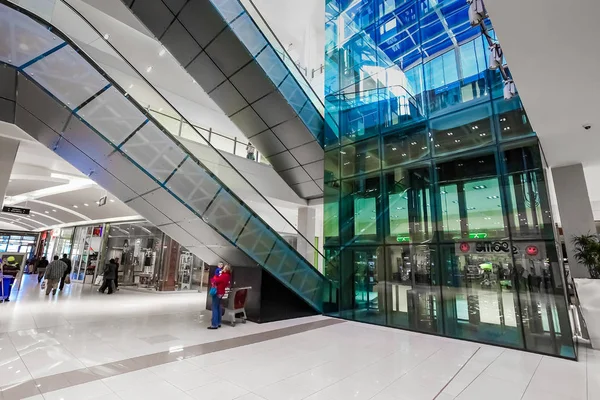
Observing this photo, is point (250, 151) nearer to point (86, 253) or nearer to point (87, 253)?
point (87, 253)

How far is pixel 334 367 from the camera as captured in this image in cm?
430

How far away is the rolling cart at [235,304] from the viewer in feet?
23.0

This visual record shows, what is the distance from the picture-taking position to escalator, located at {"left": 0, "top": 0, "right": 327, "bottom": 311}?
4.61m

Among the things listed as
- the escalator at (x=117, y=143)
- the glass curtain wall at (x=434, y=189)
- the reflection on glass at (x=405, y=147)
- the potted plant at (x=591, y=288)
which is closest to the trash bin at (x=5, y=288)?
the escalator at (x=117, y=143)

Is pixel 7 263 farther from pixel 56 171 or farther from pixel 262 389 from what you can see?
pixel 262 389

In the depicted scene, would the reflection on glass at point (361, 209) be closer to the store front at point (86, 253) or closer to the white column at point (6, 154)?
the white column at point (6, 154)

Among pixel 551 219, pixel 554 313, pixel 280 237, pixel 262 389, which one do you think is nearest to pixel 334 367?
pixel 262 389

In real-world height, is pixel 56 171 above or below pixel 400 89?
below

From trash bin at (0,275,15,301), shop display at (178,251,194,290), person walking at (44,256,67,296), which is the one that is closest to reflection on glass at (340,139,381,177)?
shop display at (178,251,194,290)

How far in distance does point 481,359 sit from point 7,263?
14.7 metres

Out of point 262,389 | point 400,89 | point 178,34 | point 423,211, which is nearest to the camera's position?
point 262,389

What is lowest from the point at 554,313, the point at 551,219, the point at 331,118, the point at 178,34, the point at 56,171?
the point at 554,313

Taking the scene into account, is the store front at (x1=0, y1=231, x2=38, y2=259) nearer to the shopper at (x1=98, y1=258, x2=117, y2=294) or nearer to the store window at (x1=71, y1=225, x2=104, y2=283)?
the store window at (x1=71, y1=225, x2=104, y2=283)

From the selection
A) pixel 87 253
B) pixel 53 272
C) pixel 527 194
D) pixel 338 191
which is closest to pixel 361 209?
pixel 338 191
